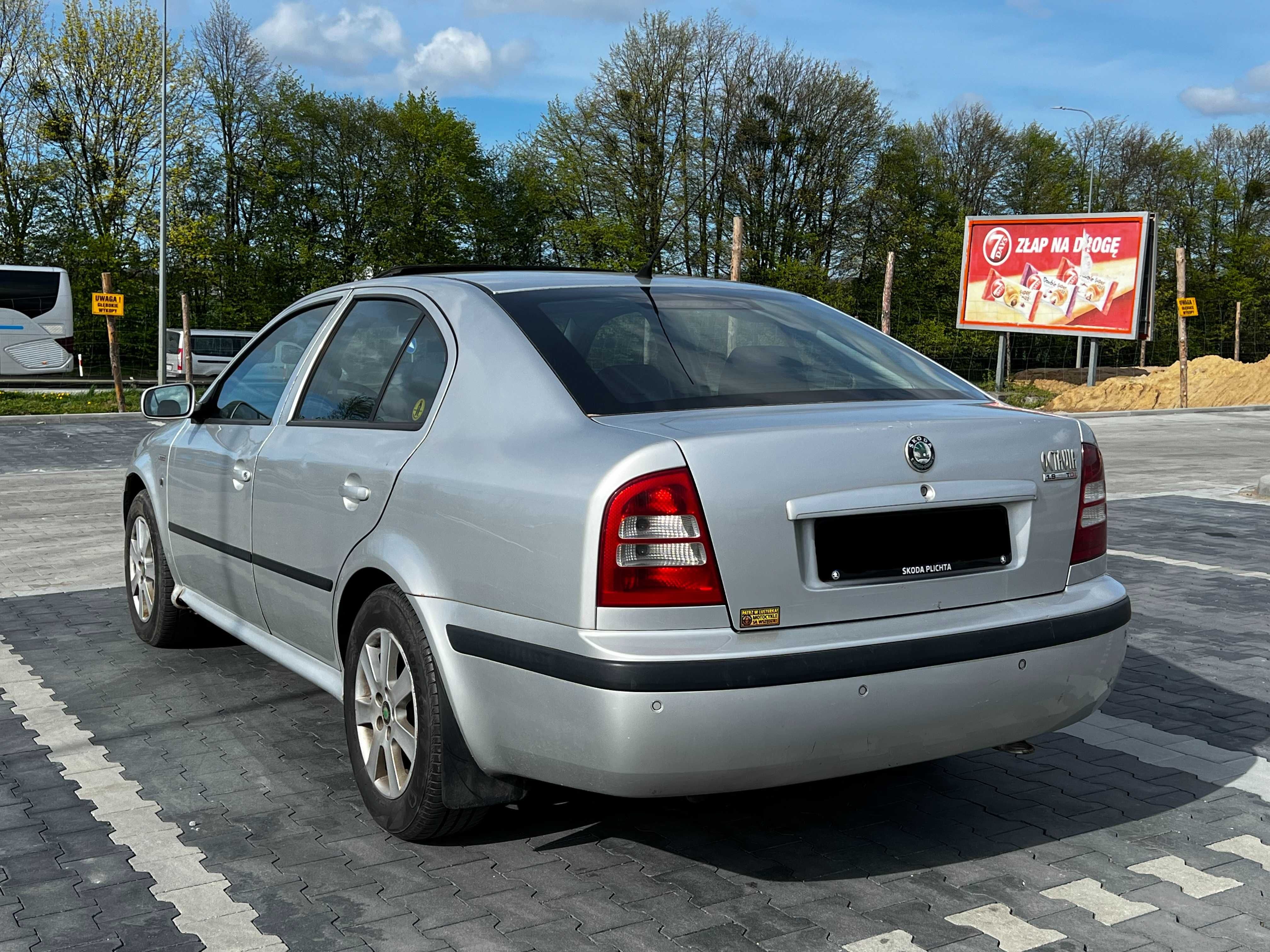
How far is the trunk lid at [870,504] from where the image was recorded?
289 cm

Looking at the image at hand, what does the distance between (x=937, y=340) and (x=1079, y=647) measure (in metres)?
51.7

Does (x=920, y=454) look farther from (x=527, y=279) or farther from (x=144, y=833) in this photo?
(x=144, y=833)

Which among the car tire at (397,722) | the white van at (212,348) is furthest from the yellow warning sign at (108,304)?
the car tire at (397,722)

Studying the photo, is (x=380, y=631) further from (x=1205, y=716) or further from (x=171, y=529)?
(x=1205, y=716)

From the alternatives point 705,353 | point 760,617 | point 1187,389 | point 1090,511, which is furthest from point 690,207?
point 760,617

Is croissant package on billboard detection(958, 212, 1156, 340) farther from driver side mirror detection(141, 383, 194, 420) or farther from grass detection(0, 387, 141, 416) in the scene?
driver side mirror detection(141, 383, 194, 420)

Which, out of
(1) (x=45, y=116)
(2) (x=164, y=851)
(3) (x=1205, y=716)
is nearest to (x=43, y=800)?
(2) (x=164, y=851)

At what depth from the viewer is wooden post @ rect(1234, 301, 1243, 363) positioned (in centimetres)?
5094

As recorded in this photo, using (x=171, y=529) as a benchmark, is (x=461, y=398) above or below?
above

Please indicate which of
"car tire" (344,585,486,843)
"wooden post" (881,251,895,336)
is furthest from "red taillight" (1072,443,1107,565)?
"wooden post" (881,251,895,336)

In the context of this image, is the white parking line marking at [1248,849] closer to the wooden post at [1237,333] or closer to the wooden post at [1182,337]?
the wooden post at [1182,337]

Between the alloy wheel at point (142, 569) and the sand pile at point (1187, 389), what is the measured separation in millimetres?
32772

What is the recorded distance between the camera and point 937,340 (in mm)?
53281

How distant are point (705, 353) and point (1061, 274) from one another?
33.9 meters
